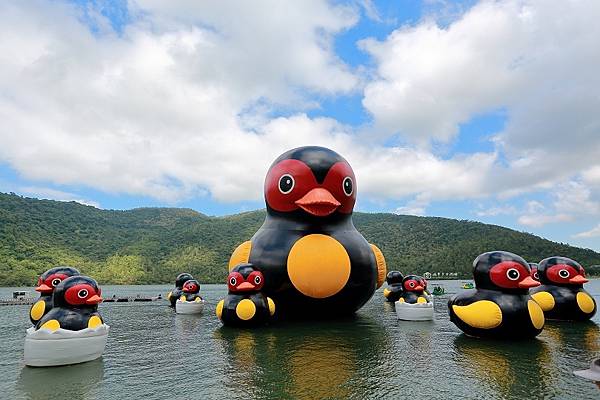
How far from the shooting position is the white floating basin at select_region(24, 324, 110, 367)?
6406mm

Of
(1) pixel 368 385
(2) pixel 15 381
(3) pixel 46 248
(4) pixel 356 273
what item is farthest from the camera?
(3) pixel 46 248

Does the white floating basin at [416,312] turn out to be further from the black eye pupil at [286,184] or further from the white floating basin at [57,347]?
the white floating basin at [57,347]

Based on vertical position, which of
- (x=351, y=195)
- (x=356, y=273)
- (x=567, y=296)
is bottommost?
(x=567, y=296)

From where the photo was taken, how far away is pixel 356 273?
10664mm

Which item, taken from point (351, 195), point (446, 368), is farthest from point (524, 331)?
point (351, 195)

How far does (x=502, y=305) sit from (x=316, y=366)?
3939mm

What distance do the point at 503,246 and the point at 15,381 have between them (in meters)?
57.6

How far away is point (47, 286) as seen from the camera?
8969mm

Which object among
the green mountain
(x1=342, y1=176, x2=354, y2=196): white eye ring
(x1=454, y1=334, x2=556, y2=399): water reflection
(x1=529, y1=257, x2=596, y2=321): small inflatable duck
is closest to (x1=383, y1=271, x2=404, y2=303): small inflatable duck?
(x1=529, y1=257, x2=596, y2=321): small inflatable duck

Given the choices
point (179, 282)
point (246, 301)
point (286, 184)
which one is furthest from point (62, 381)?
point (179, 282)

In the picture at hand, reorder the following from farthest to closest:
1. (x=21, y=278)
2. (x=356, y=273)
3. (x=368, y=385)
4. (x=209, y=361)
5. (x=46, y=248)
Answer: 1. (x=46, y=248)
2. (x=21, y=278)
3. (x=356, y=273)
4. (x=209, y=361)
5. (x=368, y=385)

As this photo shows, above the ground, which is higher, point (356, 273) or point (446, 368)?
point (356, 273)

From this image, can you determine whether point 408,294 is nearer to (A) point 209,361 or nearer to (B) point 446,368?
(B) point 446,368

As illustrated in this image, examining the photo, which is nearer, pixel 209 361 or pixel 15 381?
pixel 15 381
